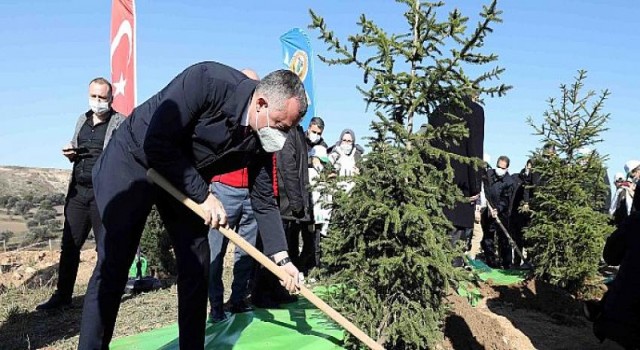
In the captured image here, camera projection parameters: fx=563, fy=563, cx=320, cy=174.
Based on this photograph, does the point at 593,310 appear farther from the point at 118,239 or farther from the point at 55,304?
the point at 55,304

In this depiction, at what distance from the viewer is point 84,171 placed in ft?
16.4

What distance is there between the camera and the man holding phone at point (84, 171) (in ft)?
16.3

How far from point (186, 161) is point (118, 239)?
57 centimetres

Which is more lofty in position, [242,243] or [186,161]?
[186,161]

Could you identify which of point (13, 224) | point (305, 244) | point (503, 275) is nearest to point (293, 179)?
point (305, 244)

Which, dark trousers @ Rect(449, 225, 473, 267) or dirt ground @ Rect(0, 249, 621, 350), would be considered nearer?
dark trousers @ Rect(449, 225, 473, 267)

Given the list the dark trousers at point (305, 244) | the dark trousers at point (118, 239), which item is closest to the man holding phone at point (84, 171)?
the dark trousers at point (305, 244)

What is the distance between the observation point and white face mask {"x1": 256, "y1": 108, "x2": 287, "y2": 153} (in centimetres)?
273

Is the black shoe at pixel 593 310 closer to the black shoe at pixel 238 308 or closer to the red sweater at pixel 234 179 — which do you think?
the red sweater at pixel 234 179

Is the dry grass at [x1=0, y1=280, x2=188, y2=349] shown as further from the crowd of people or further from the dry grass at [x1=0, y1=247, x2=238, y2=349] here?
the crowd of people

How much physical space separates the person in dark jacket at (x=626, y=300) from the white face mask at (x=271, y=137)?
198 centimetres

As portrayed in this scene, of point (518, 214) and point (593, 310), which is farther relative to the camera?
point (518, 214)

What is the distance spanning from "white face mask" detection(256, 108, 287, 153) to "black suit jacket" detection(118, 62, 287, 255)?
7 cm

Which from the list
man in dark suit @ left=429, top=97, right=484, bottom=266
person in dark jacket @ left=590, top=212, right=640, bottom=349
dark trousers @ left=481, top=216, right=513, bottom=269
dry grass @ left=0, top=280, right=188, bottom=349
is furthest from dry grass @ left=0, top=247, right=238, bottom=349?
dark trousers @ left=481, top=216, right=513, bottom=269
